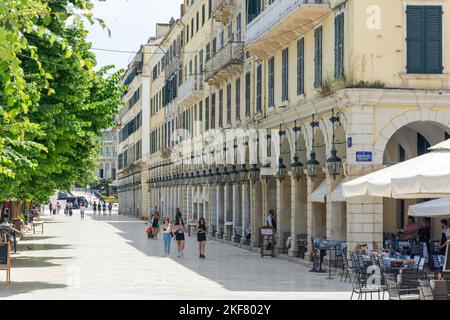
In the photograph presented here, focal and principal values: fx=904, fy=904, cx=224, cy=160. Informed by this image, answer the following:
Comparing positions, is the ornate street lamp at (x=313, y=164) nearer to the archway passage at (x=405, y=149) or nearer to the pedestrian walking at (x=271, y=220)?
the archway passage at (x=405, y=149)

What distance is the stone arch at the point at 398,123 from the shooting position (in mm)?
25531

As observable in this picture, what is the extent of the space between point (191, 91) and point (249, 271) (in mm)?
26561

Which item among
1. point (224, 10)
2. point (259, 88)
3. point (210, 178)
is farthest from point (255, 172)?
point (224, 10)

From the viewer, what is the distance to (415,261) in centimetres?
2034

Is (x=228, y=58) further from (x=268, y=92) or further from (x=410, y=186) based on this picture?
(x=410, y=186)

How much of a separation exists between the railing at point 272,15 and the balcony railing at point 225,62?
477cm

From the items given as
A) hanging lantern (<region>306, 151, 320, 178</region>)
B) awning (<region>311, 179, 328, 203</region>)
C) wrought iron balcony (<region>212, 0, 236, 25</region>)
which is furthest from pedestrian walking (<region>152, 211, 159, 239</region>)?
hanging lantern (<region>306, 151, 320, 178</region>)

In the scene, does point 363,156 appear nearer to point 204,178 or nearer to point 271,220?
point 271,220

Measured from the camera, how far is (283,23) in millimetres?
29969

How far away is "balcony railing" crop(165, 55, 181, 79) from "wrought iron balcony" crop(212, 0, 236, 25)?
56.2ft

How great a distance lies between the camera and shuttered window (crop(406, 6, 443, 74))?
25.2 meters

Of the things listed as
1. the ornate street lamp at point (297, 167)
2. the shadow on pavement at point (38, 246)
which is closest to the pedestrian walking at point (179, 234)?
the ornate street lamp at point (297, 167)
